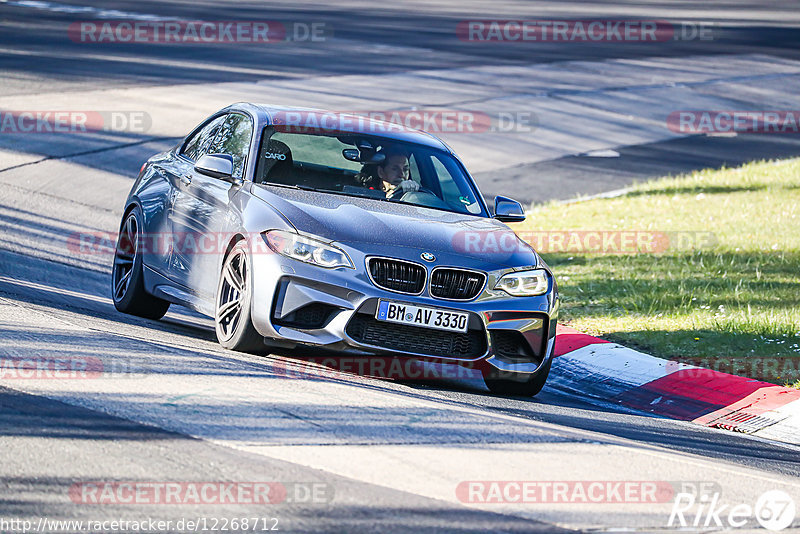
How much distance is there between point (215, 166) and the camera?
26.7ft

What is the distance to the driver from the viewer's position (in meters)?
8.58

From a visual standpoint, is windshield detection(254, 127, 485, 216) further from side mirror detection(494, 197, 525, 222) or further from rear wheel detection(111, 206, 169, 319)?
rear wheel detection(111, 206, 169, 319)

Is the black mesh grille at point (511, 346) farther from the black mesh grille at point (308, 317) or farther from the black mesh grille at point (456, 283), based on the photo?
the black mesh grille at point (308, 317)

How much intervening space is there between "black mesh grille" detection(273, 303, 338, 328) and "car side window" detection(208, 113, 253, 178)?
1529 millimetres
